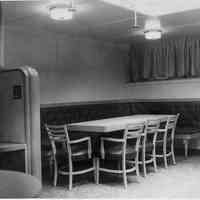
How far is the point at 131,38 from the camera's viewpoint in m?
7.28

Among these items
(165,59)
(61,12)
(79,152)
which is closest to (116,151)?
(79,152)

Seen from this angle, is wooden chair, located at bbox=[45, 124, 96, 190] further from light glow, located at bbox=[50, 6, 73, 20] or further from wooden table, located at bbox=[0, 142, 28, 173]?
light glow, located at bbox=[50, 6, 73, 20]

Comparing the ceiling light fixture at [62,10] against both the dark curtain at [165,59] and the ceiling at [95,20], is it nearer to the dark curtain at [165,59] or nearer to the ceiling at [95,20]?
the ceiling at [95,20]

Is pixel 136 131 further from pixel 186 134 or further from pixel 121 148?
pixel 186 134

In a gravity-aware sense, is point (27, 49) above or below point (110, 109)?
above

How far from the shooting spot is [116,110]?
7625mm

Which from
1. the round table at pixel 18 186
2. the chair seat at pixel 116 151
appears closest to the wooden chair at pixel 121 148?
the chair seat at pixel 116 151

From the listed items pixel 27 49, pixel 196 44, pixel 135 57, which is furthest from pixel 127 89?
pixel 27 49

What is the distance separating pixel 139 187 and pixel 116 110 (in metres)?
3.39

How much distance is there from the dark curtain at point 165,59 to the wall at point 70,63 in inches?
14.8

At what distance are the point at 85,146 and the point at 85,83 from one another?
8.54ft

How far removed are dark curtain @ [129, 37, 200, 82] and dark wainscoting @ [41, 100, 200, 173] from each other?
0.59 m

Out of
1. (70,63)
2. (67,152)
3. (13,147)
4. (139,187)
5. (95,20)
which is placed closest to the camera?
(13,147)

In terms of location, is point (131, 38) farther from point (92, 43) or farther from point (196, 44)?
point (196, 44)
